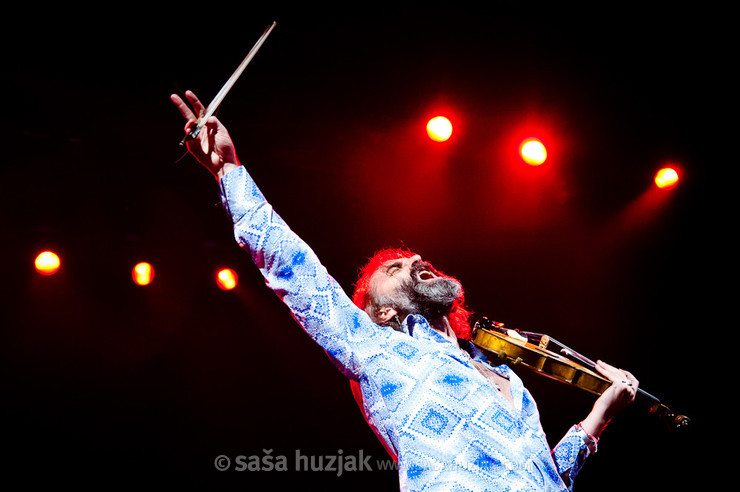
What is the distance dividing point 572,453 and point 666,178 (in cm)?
323

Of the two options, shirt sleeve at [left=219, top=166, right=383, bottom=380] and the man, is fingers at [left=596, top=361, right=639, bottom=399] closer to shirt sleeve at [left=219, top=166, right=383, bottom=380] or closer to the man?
the man

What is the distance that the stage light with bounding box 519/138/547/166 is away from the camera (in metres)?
4.03

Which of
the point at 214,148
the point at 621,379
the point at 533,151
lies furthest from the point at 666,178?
the point at 214,148

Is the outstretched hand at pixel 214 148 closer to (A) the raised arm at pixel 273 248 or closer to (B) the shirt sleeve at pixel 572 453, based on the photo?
(A) the raised arm at pixel 273 248

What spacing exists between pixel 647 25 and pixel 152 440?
523 centimetres

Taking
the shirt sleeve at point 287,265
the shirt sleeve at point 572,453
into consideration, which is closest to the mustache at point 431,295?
the shirt sleeve at point 287,265

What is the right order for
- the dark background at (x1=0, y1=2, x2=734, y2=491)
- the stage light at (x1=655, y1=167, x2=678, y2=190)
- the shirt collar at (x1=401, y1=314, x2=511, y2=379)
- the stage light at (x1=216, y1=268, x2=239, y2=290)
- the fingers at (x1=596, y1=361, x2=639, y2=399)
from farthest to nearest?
the stage light at (x1=216, y1=268, x2=239, y2=290) < the stage light at (x1=655, y1=167, x2=678, y2=190) < the dark background at (x1=0, y1=2, x2=734, y2=491) < the fingers at (x1=596, y1=361, x2=639, y2=399) < the shirt collar at (x1=401, y1=314, x2=511, y2=379)

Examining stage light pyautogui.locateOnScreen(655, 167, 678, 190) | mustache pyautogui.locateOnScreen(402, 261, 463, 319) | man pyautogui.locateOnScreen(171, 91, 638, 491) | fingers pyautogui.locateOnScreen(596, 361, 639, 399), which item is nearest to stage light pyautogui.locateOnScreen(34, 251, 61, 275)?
man pyautogui.locateOnScreen(171, 91, 638, 491)

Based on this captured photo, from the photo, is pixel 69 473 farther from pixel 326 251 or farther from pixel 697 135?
pixel 697 135

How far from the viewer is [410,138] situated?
404 centimetres

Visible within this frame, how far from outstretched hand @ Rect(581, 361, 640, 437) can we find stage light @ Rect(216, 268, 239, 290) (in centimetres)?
339

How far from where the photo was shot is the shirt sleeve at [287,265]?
4.97ft

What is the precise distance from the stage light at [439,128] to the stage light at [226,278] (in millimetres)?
2335

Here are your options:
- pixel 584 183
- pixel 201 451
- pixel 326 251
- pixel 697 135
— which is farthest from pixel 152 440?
pixel 697 135
